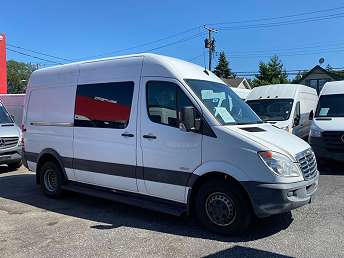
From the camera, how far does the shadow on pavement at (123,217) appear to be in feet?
22.0

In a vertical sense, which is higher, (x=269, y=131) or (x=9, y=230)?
(x=269, y=131)

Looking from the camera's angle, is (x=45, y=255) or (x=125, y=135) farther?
(x=125, y=135)

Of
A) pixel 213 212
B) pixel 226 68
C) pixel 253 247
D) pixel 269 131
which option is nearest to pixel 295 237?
pixel 253 247

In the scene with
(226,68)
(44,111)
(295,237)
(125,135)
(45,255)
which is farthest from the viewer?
(226,68)

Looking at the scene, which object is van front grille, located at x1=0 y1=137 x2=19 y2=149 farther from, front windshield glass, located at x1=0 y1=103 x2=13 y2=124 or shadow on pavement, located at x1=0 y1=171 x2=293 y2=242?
shadow on pavement, located at x1=0 y1=171 x2=293 y2=242

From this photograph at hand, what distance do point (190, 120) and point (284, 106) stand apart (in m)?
8.56

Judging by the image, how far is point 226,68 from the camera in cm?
7788

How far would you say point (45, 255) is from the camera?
585 cm

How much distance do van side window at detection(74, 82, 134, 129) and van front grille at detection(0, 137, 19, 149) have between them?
505 centimetres

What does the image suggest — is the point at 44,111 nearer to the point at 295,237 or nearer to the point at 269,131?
the point at 269,131

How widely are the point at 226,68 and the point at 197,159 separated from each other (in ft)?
238

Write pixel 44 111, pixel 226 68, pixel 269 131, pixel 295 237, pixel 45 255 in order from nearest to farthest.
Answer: pixel 45 255, pixel 295 237, pixel 269 131, pixel 44 111, pixel 226 68

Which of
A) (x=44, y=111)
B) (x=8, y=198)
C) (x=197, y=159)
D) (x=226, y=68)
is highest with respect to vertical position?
(x=226, y=68)

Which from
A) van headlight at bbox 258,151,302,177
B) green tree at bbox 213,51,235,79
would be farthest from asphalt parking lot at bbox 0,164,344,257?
green tree at bbox 213,51,235,79
